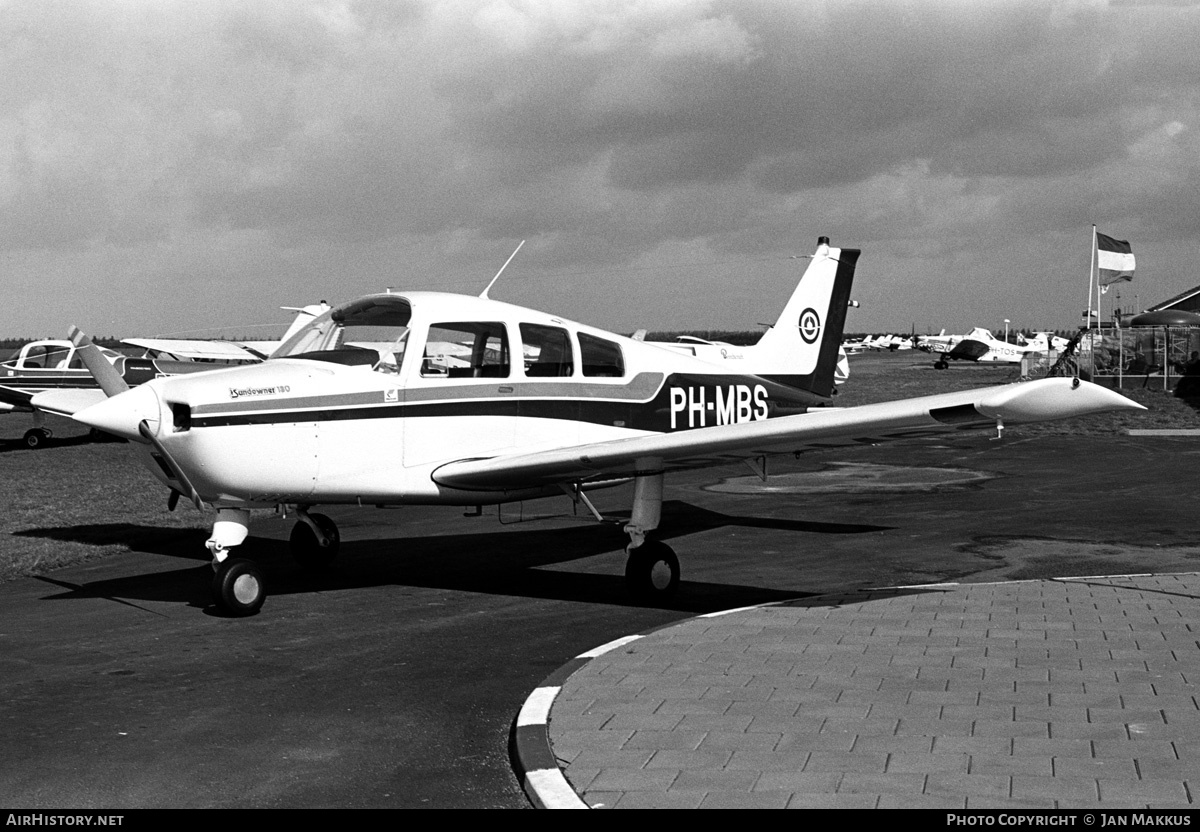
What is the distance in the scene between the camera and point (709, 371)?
43.1ft

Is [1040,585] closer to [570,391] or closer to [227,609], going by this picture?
[570,391]

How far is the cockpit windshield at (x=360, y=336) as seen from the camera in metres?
10.6

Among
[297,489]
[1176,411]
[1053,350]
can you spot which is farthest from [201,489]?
[1053,350]

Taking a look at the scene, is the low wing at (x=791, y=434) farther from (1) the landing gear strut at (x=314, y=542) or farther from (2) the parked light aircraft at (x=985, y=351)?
(2) the parked light aircraft at (x=985, y=351)

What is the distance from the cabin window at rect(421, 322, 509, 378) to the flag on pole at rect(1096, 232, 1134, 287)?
1010 inches

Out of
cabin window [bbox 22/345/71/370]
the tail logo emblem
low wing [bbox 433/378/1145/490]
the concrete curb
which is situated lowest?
the concrete curb

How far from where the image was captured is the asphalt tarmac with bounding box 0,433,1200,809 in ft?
19.9

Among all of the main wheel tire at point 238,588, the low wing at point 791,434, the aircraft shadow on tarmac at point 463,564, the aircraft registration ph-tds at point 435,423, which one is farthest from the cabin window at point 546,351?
the main wheel tire at point 238,588

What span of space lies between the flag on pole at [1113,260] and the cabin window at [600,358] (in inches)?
956

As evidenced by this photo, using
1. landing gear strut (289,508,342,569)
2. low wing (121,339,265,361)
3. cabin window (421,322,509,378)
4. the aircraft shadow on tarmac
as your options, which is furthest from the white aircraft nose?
low wing (121,339,265,361)

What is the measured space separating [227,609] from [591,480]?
3402 millimetres

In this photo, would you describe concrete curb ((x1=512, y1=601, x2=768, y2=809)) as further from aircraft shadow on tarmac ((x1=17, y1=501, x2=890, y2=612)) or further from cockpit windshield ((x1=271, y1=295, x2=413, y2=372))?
cockpit windshield ((x1=271, y1=295, x2=413, y2=372))

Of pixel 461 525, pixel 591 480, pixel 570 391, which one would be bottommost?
pixel 461 525
